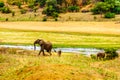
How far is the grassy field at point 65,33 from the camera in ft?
161

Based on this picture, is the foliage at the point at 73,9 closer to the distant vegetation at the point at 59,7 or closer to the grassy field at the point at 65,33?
the distant vegetation at the point at 59,7

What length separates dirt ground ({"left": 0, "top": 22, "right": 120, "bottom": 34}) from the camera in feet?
211

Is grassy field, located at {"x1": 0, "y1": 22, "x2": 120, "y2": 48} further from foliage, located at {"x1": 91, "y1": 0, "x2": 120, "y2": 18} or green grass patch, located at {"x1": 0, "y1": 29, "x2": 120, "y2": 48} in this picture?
foliage, located at {"x1": 91, "y1": 0, "x2": 120, "y2": 18}

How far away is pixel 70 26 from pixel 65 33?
936cm

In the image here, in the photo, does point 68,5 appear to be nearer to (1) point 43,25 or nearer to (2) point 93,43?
(1) point 43,25

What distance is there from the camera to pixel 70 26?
70.8m

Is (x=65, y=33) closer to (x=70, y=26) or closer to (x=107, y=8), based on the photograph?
(x=70, y=26)

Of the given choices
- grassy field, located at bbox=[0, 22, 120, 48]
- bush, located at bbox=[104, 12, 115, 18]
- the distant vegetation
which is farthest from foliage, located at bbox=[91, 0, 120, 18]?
grassy field, located at bbox=[0, 22, 120, 48]

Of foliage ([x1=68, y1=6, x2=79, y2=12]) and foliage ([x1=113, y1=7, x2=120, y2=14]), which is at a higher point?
foliage ([x1=113, y1=7, x2=120, y2=14])

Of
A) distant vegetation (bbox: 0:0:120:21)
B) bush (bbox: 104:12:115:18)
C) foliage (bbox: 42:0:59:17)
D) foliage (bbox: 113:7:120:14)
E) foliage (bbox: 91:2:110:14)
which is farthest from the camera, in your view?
foliage (bbox: 42:0:59:17)

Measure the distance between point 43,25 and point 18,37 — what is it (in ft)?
62.5

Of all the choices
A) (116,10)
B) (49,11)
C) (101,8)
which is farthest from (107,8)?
(49,11)

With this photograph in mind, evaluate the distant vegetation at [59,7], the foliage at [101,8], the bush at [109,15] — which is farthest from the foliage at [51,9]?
the bush at [109,15]

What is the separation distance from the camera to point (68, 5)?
98875mm
